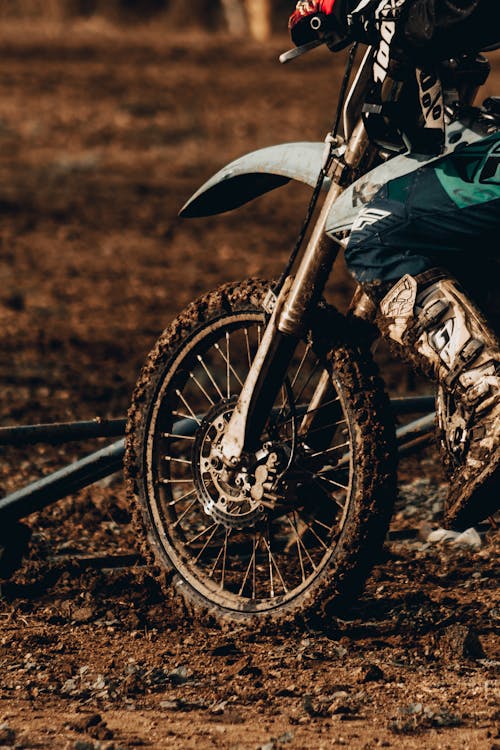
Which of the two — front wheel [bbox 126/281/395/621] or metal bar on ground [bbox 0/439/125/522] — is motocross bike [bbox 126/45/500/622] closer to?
front wheel [bbox 126/281/395/621]

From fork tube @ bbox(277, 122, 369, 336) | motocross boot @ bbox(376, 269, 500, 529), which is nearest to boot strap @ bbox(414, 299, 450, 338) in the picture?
motocross boot @ bbox(376, 269, 500, 529)

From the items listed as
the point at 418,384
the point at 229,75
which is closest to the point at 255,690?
the point at 418,384

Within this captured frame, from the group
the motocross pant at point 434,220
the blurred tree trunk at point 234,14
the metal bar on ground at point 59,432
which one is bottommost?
the blurred tree trunk at point 234,14

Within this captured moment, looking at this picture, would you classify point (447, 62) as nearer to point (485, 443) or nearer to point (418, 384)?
point (485, 443)

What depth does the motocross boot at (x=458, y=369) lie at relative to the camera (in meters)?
3.72

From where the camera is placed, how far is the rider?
147 inches

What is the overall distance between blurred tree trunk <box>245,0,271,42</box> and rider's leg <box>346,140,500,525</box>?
1017 inches

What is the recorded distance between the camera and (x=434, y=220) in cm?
382

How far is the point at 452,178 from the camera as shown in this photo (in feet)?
12.5

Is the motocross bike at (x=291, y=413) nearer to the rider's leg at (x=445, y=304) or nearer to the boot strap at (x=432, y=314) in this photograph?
the rider's leg at (x=445, y=304)

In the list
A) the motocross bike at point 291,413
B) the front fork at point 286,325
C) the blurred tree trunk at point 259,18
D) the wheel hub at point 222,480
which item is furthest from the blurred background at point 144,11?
the front fork at point 286,325

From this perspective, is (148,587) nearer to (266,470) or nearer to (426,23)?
(266,470)

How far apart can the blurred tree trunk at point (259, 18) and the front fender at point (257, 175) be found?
25.0m

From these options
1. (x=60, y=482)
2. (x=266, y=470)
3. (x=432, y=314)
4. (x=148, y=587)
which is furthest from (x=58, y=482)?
(x=432, y=314)
